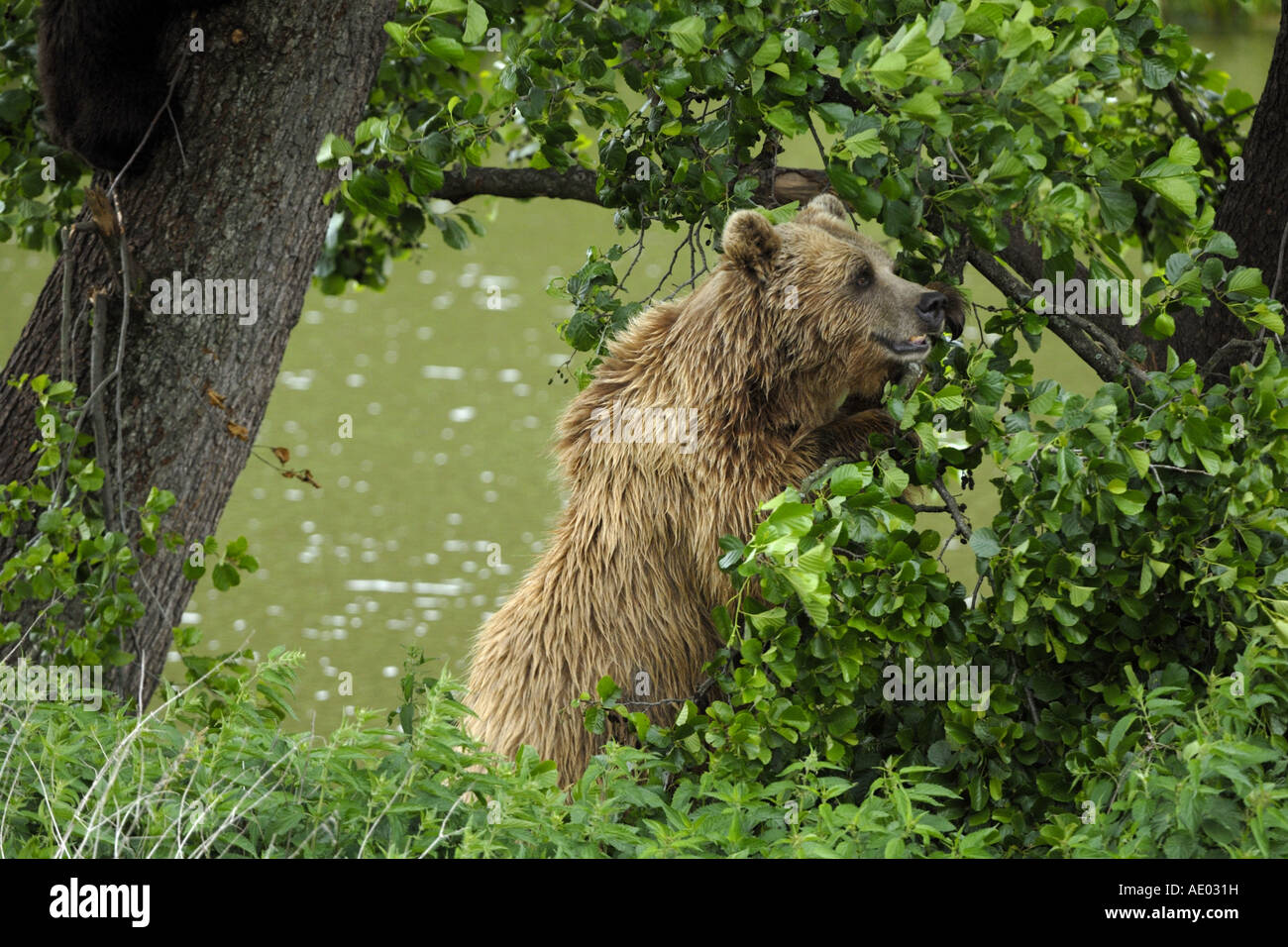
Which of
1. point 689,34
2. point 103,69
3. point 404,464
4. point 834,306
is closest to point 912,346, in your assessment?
point 834,306

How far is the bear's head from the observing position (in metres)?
3.99

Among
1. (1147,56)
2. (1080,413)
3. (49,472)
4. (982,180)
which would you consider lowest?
(1080,413)

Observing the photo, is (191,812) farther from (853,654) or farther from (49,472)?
(49,472)

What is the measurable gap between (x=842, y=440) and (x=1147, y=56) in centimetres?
132

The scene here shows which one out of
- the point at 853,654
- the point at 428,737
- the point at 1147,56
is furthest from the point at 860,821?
the point at 1147,56

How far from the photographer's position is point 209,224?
4.60m

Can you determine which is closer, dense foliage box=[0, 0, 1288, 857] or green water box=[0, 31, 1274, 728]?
dense foliage box=[0, 0, 1288, 857]

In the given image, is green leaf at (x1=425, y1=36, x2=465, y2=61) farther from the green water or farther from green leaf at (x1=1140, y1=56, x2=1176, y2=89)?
the green water

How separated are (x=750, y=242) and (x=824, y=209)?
0.51 metres

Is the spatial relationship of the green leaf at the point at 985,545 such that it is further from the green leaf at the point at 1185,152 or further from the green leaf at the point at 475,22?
the green leaf at the point at 475,22

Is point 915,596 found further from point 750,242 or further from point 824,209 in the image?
point 824,209

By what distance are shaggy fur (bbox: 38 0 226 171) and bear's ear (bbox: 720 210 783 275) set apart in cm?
196

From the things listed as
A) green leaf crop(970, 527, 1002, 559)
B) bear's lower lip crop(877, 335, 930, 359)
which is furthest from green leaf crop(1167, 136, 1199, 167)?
green leaf crop(970, 527, 1002, 559)

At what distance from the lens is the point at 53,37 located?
450cm
